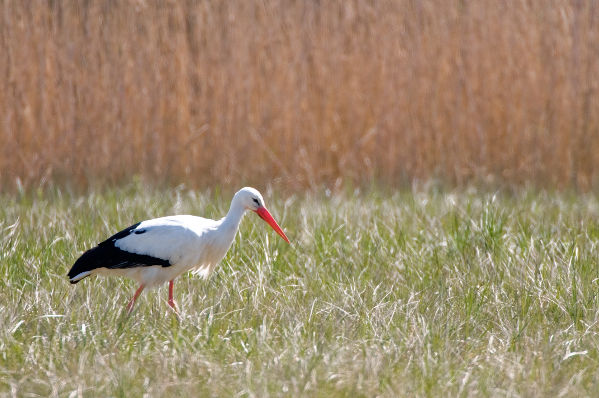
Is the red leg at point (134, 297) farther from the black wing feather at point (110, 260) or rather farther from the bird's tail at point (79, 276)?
the bird's tail at point (79, 276)

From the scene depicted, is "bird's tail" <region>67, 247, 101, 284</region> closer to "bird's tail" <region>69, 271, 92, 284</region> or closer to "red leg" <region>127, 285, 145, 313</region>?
"bird's tail" <region>69, 271, 92, 284</region>

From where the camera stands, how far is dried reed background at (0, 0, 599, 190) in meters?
7.01

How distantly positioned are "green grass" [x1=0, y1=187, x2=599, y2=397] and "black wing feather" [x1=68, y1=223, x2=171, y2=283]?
4.5 inches

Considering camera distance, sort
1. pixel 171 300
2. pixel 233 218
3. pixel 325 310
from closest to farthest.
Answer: pixel 325 310
pixel 171 300
pixel 233 218

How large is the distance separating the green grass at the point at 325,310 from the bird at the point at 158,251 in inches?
4.1

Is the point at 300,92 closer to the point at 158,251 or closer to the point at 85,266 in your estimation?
the point at 158,251

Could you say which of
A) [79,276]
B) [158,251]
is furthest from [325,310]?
[79,276]

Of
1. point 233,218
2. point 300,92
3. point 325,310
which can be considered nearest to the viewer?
point 325,310

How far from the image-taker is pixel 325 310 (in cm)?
398

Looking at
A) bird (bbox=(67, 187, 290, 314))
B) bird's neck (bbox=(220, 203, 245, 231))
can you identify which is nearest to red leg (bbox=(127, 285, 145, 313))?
bird (bbox=(67, 187, 290, 314))

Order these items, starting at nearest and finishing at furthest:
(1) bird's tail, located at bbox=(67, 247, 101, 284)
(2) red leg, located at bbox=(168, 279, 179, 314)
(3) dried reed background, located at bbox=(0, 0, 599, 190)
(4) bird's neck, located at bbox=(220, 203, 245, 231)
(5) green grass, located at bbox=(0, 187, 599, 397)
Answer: (5) green grass, located at bbox=(0, 187, 599, 397)
(2) red leg, located at bbox=(168, 279, 179, 314)
(1) bird's tail, located at bbox=(67, 247, 101, 284)
(4) bird's neck, located at bbox=(220, 203, 245, 231)
(3) dried reed background, located at bbox=(0, 0, 599, 190)

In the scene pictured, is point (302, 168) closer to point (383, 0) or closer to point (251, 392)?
point (383, 0)

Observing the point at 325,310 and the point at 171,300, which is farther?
the point at 171,300

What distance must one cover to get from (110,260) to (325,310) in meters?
0.93
